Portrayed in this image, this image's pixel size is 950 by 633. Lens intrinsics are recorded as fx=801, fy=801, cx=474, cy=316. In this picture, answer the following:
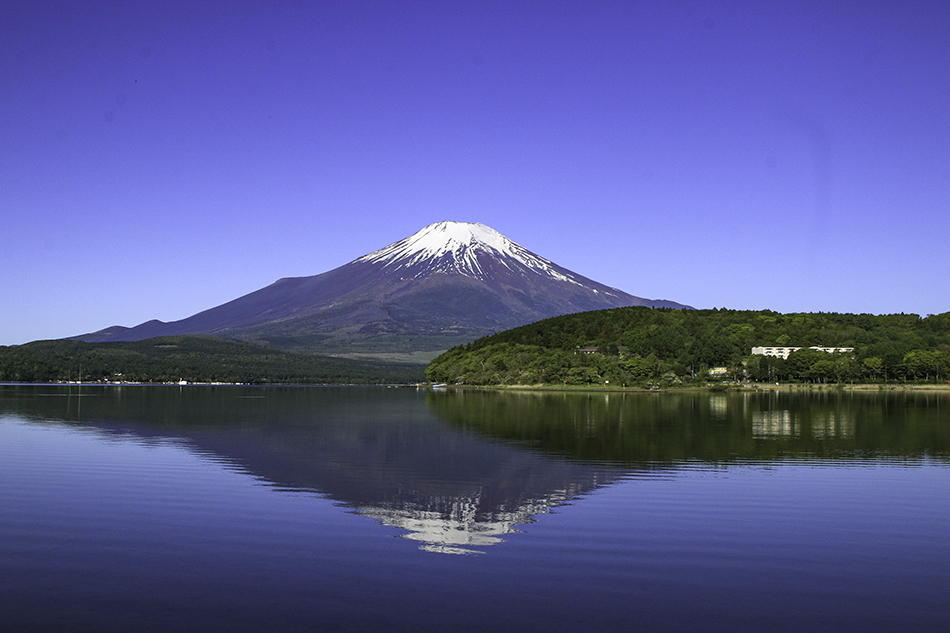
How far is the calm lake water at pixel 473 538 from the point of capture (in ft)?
36.3

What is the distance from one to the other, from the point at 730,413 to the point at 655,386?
5785 centimetres

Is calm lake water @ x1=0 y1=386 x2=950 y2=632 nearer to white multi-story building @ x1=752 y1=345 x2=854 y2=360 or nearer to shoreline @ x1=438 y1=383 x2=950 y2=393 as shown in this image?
shoreline @ x1=438 y1=383 x2=950 y2=393

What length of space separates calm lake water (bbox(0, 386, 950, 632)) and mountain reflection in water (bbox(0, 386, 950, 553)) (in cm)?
18

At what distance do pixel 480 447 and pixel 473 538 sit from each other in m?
18.0

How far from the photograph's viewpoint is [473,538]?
1565cm

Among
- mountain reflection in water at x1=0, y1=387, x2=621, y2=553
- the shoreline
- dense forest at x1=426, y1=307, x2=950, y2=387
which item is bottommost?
mountain reflection in water at x1=0, y1=387, x2=621, y2=553

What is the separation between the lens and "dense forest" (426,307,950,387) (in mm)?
121562

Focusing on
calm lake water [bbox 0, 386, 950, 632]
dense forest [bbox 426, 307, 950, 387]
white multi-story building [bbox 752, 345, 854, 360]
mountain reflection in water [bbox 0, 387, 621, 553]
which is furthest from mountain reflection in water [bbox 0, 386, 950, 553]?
white multi-story building [bbox 752, 345, 854, 360]

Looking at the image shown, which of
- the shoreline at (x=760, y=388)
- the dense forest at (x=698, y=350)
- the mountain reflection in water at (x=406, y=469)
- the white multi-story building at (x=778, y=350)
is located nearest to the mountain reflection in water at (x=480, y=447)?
the mountain reflection in water at (x=406, y=469)

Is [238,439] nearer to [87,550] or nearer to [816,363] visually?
[87,550]

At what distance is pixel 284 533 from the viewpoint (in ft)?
52.1

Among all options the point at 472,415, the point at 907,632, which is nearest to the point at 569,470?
the point at 907,632

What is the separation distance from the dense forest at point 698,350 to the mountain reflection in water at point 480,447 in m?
63.6

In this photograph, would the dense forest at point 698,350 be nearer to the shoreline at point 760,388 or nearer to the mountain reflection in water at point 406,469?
the shoreline at point 760,388
